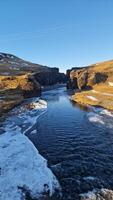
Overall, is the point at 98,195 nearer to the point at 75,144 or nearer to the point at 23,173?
the point at 23,173

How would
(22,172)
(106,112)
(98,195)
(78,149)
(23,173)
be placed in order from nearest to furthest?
(98,195), (23,173), (22,172), (78,149), (106,112)

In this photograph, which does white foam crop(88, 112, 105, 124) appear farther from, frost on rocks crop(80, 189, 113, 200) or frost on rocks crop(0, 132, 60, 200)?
frost on rocks crop(80, 189, 113, 200)

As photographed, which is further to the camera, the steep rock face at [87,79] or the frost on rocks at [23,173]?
the steep rock face at [87,79]

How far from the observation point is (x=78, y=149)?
32344mm

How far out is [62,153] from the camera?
31.2m

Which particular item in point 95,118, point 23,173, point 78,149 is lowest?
point 78,149

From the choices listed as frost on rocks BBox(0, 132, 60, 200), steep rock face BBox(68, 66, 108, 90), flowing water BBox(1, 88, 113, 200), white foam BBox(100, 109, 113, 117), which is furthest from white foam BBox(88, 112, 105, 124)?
steep rock face BBox(68, 66, 108, 90)

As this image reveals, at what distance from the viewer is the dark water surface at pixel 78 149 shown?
23469 millimetres

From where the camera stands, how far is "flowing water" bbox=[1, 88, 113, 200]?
23.7 meters

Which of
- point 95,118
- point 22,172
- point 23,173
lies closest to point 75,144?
point 22,172

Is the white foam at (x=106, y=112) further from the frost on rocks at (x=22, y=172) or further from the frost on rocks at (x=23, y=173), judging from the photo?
the frost on rocks at (x=23, y=173)

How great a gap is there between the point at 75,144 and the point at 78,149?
6.56 feet

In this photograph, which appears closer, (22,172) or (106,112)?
(22,172)

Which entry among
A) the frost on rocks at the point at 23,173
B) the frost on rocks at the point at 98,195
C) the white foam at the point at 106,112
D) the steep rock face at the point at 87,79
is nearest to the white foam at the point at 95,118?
the white foam at the point at 106,112
